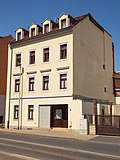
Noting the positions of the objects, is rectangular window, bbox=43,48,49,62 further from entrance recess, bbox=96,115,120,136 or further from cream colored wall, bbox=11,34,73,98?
entrance recess, bbox=96,115,120,136

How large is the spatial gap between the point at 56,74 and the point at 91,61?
562cm

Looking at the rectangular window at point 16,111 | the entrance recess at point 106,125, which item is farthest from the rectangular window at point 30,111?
the entrance recess at point 106,125

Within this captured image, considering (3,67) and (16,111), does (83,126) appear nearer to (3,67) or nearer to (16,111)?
(16,111)

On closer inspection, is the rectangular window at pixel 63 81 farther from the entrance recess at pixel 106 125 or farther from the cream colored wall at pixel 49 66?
the entrance recess at pixel 106 125

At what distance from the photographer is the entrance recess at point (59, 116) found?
28.6 m

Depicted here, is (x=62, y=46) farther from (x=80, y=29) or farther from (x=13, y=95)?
(x=13, y=95)

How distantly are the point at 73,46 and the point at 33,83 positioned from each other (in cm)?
703

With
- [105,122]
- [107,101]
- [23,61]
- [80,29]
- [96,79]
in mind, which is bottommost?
[105,122]

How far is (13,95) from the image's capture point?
108ft

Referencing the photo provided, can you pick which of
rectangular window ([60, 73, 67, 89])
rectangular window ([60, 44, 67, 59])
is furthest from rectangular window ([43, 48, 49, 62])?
rectangular window ([60, 73, 67, 89])

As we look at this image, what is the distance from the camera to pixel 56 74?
2942cm

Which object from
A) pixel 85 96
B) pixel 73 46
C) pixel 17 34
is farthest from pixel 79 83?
pixel 17 34

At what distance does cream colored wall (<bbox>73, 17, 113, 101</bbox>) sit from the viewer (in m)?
29.2

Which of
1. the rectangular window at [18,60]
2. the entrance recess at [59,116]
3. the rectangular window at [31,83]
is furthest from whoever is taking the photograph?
the rectangular window at [18,60]
